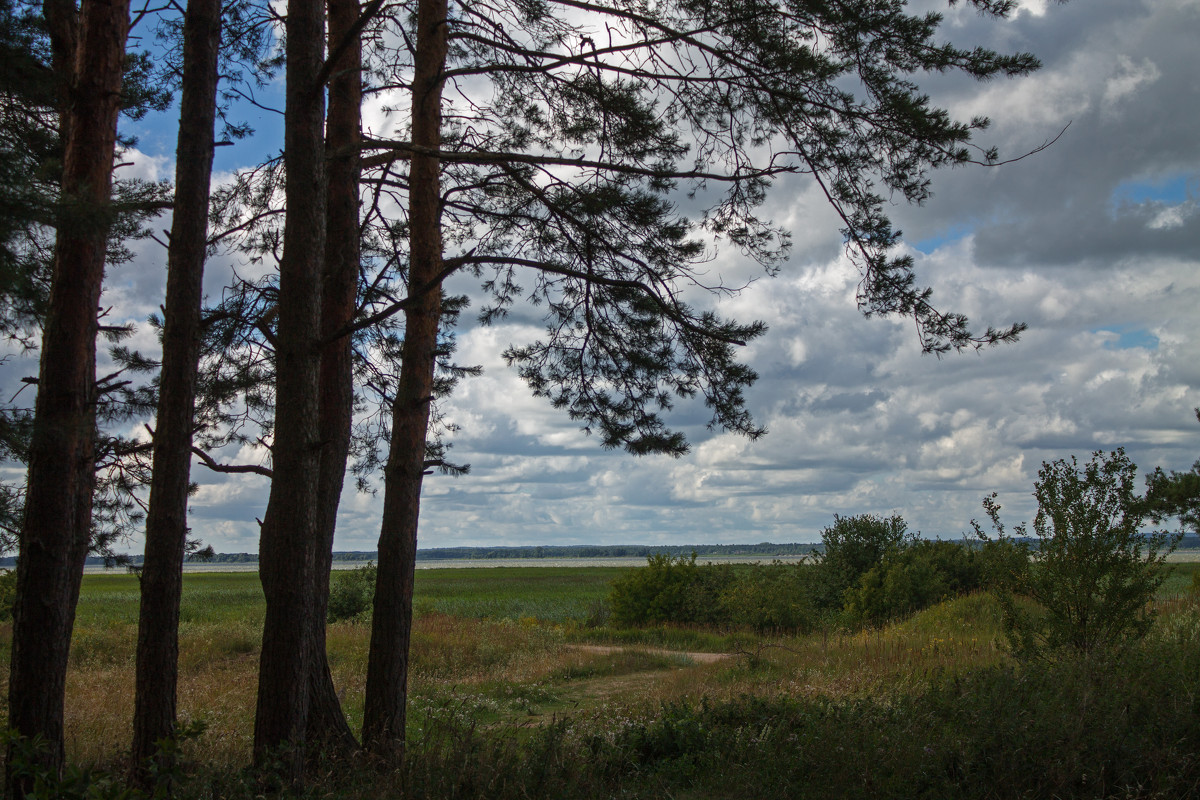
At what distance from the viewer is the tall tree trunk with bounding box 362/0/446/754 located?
644cm

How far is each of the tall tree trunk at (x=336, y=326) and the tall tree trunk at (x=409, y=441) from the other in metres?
0.39

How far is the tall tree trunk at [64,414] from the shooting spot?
5.46 m

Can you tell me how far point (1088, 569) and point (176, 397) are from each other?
863 centimetres

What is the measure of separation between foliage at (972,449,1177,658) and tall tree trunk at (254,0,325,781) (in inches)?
274

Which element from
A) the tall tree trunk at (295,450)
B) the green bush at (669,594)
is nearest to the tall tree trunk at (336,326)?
the tall tree trunk at (295,450)

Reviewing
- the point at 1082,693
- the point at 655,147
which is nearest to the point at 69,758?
the point at 655,147

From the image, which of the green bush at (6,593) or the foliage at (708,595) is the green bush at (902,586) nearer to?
the foliage at (708,595)

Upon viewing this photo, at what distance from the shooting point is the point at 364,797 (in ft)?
13.8

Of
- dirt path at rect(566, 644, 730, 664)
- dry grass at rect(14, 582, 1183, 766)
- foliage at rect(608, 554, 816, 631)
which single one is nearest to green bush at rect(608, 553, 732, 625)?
foliage at rect(608, 554, 816, 631)

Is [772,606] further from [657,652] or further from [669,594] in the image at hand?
[657,652]

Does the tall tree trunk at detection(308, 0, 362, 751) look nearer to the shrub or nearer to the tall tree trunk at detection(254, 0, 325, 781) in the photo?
the tall tree trunk at detection(254, 0, 325, 781)

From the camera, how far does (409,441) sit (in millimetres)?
6742

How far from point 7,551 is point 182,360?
259 centimetres

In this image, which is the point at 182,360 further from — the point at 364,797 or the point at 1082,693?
the point at 1082,693
